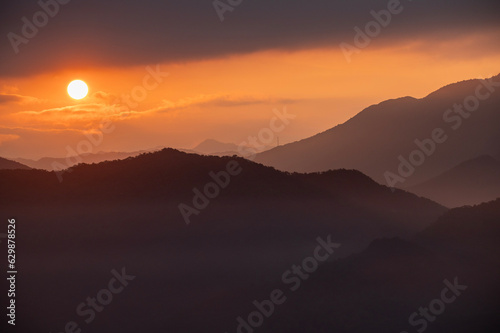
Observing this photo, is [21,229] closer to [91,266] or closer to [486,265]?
[91,266]

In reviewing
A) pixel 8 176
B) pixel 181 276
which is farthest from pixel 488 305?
pixel 8 176

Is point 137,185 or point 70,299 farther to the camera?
point 137,185

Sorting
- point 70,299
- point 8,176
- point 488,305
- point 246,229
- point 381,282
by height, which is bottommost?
point 488,305

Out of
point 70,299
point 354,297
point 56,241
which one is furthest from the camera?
point 56,241

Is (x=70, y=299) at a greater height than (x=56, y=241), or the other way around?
(x=56, y=241)

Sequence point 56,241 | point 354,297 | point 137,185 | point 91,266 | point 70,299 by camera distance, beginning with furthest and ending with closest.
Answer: point 137,185 → point 56,241 → point 91,266 → point 70,299 → point 354,297

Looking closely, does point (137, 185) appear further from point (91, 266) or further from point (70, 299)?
point (70, 299)

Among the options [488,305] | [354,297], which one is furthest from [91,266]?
[488,305]

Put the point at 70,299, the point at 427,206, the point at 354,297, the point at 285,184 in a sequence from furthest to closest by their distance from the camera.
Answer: the point at 427,206 → the point at 285,184 → the point at 70,299 → the point at 354,297

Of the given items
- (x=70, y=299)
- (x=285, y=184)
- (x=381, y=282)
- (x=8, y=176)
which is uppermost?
(x=8, y=176)
